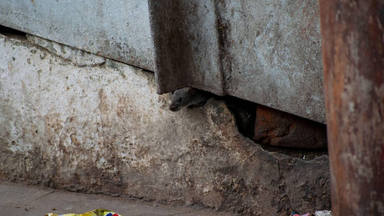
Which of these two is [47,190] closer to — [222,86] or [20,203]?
[20,203]

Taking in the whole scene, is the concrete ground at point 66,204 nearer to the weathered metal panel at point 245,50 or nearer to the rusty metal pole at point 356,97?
the weathered metal panel at point 245,50

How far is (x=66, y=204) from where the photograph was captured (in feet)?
10.7

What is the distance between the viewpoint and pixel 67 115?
3.39 meters

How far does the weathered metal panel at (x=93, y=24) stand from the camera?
3.04 metres

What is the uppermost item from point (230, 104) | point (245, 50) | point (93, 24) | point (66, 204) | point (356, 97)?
point (93, 24)

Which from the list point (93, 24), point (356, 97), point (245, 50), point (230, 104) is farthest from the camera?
point (93, 24)

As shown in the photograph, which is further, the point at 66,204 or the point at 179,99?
the point at 66,204

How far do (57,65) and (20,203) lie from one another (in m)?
0.81

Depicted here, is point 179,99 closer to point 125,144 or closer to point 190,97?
point 190,97

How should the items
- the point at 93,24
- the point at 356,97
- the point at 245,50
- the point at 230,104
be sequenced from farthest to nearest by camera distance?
the point at 93,24
the point at 230,104
the point at 245,50
the point at 356,97

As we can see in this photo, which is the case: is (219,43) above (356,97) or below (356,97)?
above

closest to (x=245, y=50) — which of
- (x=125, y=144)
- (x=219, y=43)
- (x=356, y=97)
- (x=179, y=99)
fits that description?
(x=219, y=43)

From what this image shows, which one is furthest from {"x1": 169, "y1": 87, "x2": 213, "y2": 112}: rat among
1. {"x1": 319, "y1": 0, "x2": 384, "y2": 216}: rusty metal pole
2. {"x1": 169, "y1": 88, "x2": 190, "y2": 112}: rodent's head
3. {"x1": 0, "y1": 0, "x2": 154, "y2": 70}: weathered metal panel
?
{"x1": 319, "y1": 0, "x2": 384, "y2": 216}: rusty metal pole

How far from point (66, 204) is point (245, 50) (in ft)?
4.43
